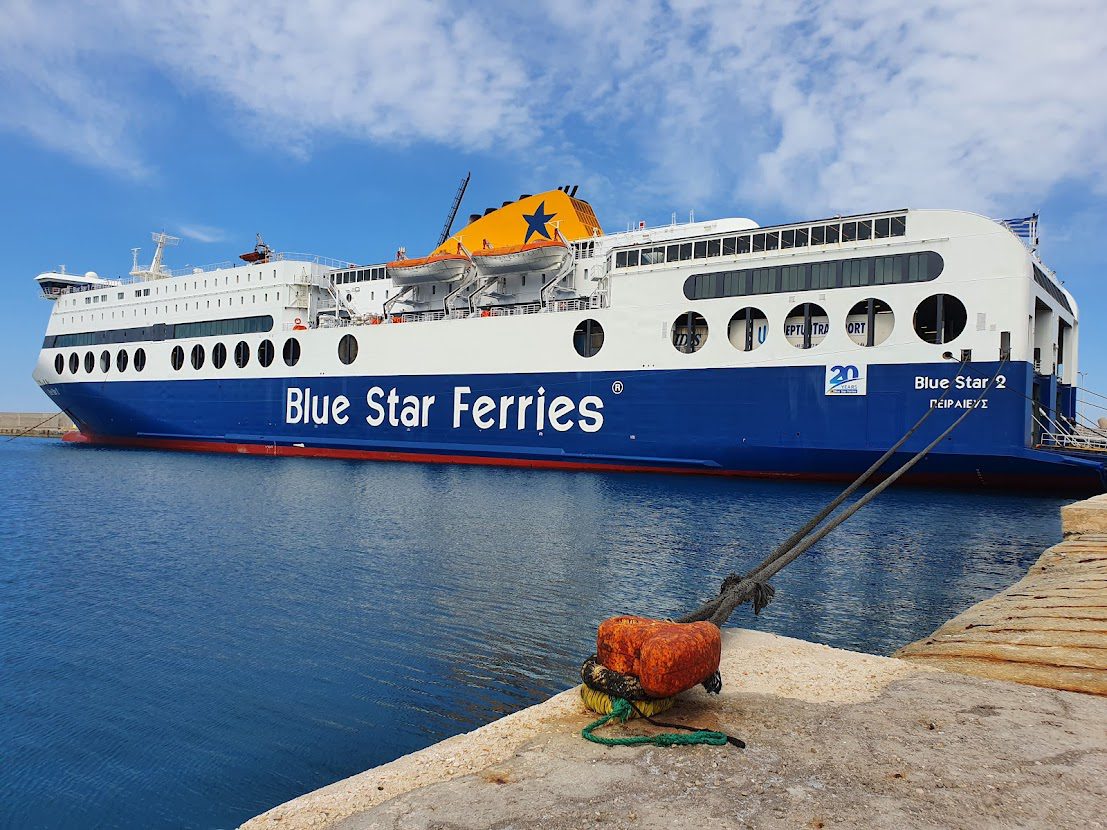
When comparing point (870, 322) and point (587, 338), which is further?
point (587, 338)

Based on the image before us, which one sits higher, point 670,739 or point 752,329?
point 752,329

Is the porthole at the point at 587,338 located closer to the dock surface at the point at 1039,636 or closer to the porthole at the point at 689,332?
the porthole at the point at 689,332

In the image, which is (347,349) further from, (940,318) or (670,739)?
(670,739)

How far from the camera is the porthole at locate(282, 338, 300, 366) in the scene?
33.9 meters

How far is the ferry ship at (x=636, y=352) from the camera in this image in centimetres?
2084

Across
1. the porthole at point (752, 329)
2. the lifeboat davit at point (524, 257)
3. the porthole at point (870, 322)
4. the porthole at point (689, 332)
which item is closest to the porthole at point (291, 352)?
the lifeboat davit at point (524, 257)

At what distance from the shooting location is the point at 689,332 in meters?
25.1

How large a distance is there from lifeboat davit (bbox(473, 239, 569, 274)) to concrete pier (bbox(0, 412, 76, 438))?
189ft

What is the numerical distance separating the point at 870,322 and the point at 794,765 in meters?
20.6

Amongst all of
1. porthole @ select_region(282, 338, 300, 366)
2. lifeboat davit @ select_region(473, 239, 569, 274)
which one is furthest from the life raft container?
porthole @ select_region(282, 338, 300, 366)

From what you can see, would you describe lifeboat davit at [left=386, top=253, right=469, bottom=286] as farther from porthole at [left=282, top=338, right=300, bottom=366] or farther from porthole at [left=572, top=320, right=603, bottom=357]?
porthole at [left=572, top=320, right=603, bottom=357]

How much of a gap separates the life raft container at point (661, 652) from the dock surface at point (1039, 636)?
2.22m

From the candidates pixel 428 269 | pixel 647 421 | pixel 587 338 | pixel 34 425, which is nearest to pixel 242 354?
pixel 428 269

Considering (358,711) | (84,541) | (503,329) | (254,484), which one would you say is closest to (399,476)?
(254,484)
